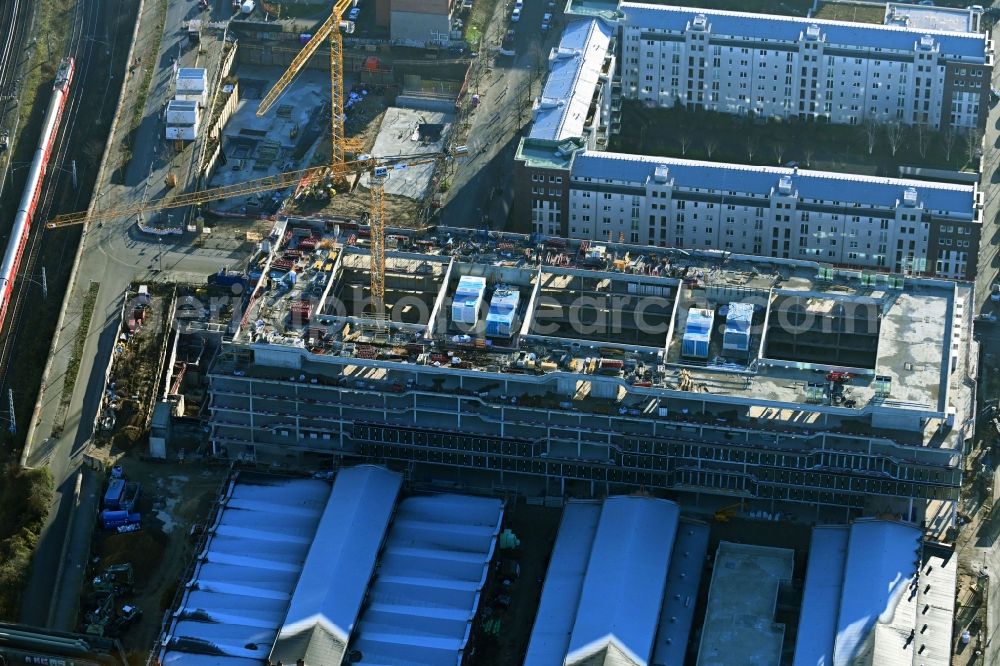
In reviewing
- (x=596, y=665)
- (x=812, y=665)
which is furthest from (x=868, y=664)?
(x=596, y=665)

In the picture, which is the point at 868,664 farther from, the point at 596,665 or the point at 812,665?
the point at 596,665
